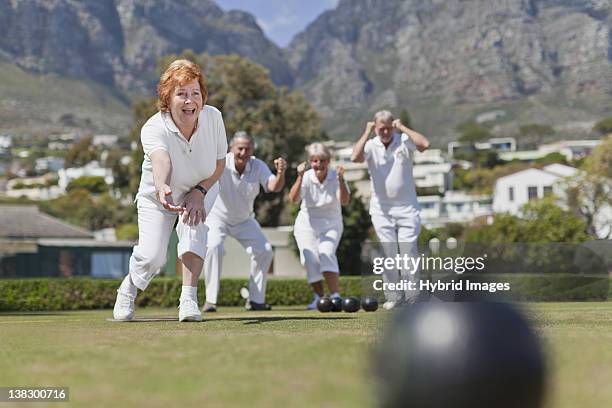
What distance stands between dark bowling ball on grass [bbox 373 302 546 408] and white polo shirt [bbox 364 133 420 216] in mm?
8444

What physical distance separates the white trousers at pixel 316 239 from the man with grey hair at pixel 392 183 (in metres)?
0.96

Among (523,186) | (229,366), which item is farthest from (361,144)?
(523,186)

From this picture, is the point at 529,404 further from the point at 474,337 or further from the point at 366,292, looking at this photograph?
the point at 366,292

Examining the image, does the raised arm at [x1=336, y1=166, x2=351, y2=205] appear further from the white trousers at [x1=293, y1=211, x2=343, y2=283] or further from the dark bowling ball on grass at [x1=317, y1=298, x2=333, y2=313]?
the dark bowling ball on grass at [x1=317, y1=298, x2=333, y2=313]

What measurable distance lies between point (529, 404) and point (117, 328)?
4.66m

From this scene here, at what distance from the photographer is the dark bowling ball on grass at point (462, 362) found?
365 cm

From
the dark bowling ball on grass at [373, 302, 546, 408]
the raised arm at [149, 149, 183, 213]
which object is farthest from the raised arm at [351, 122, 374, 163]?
the dark bowling ball on grass at [373, 302, 546, 408]

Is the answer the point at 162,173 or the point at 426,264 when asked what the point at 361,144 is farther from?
the point at 162,173

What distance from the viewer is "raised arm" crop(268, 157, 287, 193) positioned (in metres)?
11.5

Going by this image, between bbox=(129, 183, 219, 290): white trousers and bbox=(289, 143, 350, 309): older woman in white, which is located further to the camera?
bbox=(289, 143, 350, 309): older woman in white

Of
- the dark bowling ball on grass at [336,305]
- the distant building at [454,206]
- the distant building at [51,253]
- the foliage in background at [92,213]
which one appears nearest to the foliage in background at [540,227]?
the distant building at [51,253]

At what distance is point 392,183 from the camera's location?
12461 mm

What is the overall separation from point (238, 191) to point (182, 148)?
4.06m

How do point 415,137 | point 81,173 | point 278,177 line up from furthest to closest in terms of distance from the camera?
point 81,173 < point 415,137 < point 278,177
